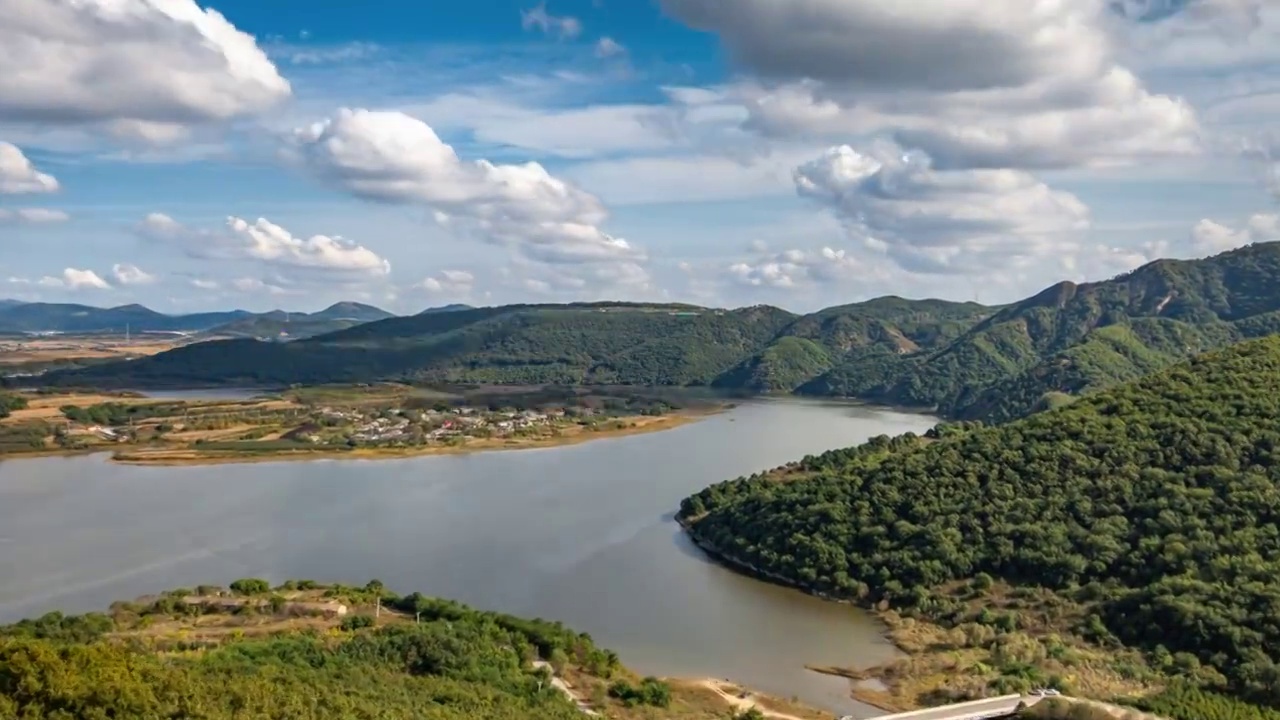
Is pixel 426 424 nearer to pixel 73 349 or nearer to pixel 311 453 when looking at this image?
pixel 311 453

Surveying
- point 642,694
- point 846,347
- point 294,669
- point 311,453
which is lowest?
point 642,694

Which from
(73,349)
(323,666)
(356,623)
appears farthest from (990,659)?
(73,349)

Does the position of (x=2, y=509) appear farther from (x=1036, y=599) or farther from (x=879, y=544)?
(x=1036, y=599)

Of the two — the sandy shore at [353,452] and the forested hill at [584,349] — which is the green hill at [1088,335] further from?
the sandy shore at [353,452]

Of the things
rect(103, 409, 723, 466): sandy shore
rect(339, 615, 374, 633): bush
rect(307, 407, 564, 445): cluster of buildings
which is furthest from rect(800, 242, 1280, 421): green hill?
rect(339, 615, 374, 633): bush

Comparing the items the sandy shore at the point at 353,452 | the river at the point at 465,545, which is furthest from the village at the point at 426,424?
the river at the point at 465,545

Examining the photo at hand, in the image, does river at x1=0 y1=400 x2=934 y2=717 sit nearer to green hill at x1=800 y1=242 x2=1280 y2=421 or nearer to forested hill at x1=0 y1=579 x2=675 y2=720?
forested hill at x1=0 y1=579 x2=675 y2=720
